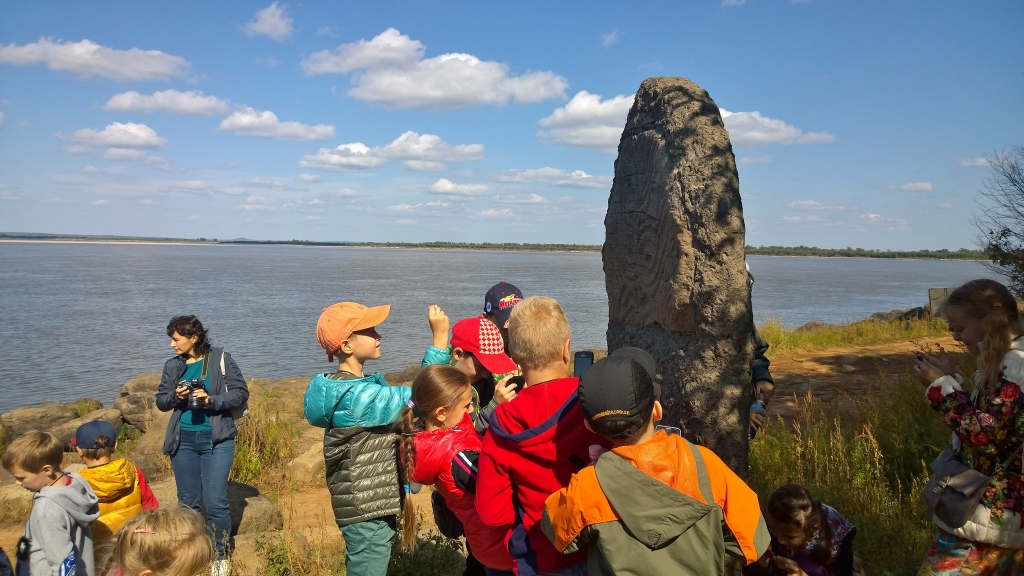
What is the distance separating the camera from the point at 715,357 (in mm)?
3795

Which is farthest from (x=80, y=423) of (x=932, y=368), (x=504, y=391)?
(x=932, y=368)

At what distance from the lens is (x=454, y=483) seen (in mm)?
2854

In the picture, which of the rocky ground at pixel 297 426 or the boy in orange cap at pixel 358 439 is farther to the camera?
the rocky ground at pixel 297 426

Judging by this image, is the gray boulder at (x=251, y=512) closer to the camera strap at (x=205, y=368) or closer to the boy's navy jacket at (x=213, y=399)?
the boy's navy jacket at (x=213, y=399)

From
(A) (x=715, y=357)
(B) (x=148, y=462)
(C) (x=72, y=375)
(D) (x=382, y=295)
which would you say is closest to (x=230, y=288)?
(D) (x=382, y=295)

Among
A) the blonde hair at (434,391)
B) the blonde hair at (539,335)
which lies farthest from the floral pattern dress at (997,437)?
the blonde hair at (434,391)

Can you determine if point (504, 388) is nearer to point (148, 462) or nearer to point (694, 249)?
point (694, 249)

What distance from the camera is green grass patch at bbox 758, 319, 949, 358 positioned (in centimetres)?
1381

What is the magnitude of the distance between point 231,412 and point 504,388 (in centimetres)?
307

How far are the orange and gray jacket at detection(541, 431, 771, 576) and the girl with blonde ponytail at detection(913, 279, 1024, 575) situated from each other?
1.07 metres

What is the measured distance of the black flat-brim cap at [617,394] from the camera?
2199mm

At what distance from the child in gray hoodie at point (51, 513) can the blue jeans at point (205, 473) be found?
1061mm

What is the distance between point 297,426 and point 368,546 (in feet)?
23.9

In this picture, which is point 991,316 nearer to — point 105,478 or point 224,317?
point 105,478
